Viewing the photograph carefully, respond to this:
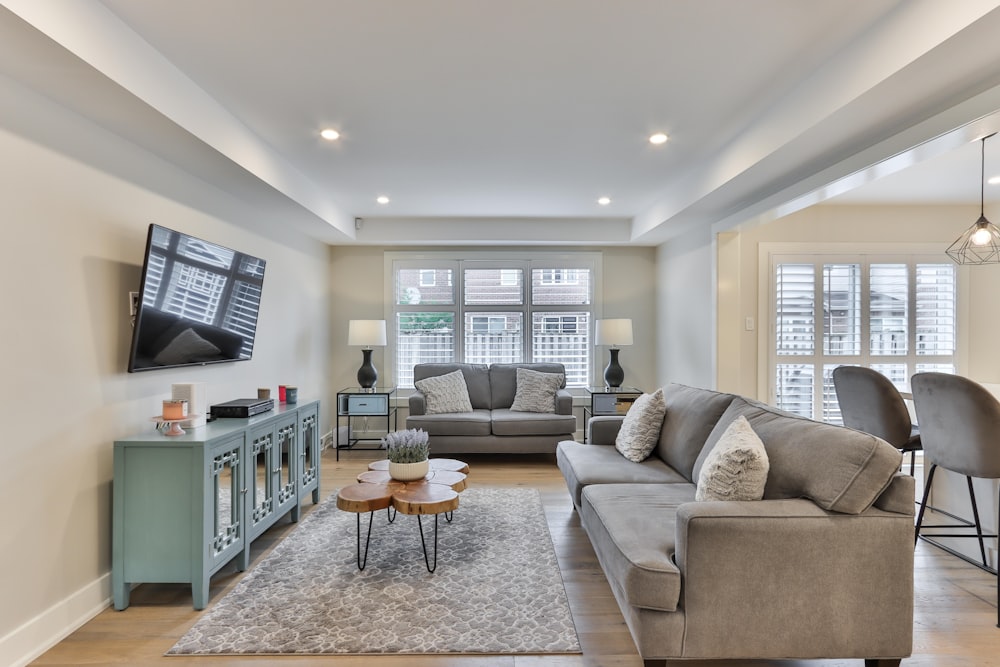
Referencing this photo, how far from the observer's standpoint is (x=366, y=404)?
5.51 metres

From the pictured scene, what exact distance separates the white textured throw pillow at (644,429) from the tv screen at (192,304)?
2.64m

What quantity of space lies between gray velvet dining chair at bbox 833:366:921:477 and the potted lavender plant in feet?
8.33

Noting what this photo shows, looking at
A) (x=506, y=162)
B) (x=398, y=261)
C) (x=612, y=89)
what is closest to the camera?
(x=612, y=89)

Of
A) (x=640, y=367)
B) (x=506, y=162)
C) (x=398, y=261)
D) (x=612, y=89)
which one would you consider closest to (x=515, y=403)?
(x=640, y=367)

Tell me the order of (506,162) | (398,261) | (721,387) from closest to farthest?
(506,162) → (721,387) → (398,261)

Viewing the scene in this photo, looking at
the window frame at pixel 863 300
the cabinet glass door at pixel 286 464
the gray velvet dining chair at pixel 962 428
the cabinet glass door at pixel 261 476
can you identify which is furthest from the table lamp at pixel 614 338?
the cabinet glass door at pixel 261 476

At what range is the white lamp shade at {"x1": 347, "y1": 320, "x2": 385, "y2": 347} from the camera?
5.53 m

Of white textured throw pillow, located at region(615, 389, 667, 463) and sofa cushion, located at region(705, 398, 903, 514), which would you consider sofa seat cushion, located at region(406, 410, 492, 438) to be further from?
sofa cushion, located at region(705, 398, 903, 514)

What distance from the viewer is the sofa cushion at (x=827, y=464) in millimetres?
1824

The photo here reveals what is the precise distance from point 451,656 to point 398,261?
187 inches

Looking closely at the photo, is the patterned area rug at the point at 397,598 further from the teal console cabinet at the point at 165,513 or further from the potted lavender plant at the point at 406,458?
the potted lavender plant at the point at 406,458

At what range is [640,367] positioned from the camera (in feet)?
20.6

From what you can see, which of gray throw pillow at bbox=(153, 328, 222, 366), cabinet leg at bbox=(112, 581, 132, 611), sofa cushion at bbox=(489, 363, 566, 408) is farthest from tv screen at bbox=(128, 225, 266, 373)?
sofa cushion at bbox=(489, 363, 566, 408)

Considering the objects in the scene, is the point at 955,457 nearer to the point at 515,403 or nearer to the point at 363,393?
the point at 515,403
